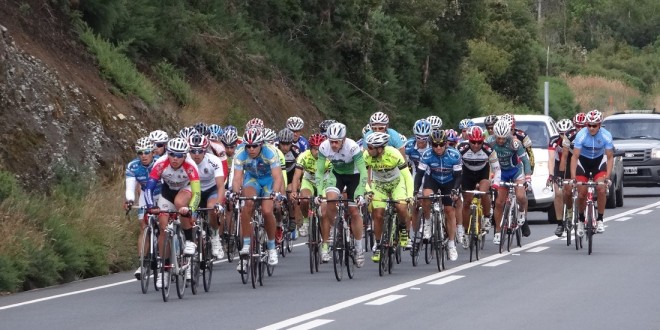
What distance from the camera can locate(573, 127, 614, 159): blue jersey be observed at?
2139cm

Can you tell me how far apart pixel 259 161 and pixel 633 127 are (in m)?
19.8

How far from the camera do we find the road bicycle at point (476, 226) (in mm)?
19516

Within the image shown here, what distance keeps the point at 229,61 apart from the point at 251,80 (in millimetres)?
787

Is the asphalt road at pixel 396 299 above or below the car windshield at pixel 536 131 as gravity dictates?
below

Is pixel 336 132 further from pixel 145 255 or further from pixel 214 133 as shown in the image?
pixel 214 133

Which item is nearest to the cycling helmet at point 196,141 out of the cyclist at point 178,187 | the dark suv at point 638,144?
the cyclist at point 178,187

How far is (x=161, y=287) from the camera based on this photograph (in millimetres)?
15336

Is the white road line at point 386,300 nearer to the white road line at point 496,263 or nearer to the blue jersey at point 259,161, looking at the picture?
the blue jersey at point 259,161

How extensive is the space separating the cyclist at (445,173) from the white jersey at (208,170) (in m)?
2.81

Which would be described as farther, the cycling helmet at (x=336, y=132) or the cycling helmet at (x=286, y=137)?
the cycling helmet at (x=286, y=137)

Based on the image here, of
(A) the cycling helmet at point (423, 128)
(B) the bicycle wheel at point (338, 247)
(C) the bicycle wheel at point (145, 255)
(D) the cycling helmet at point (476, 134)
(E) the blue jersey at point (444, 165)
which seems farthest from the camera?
(D) the cycling helmet at point (476, 134)

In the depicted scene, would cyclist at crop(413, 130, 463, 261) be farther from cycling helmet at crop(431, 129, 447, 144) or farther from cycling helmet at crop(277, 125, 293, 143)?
cycling helmet at crop(277, 125, 293, 143)

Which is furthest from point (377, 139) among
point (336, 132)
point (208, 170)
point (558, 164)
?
point (558, 164)

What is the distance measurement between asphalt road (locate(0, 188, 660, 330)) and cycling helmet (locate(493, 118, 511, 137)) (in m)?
1.83
